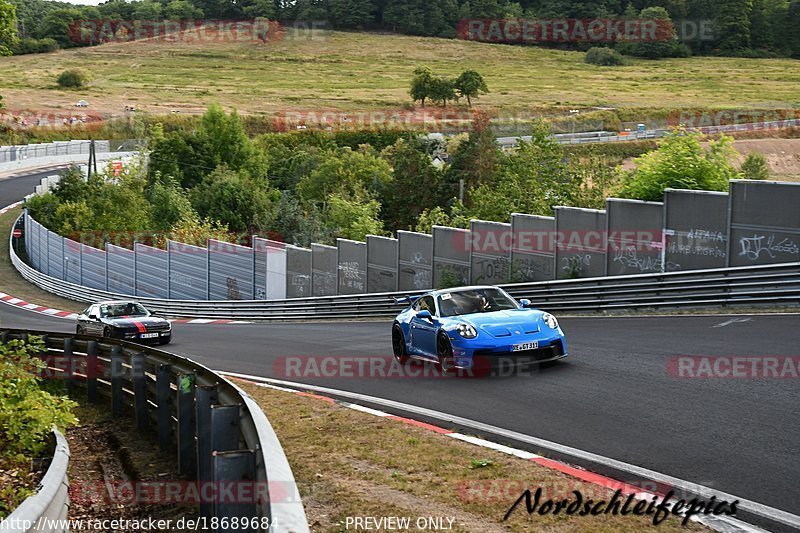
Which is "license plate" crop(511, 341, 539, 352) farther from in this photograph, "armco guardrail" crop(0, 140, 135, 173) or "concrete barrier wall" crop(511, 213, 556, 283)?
"armco guardrail" crop(0, 140, 135, 173)

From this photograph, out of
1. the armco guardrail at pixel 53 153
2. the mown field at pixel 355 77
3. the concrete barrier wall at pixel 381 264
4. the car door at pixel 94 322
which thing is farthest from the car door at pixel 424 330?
the mown field at pixel 355 77

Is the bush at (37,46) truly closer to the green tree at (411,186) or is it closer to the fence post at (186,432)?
the green tree at (411,186)

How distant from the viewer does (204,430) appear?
9.85 meters

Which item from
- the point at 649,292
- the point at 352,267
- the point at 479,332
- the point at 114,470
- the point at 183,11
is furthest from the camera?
the point at 183,11

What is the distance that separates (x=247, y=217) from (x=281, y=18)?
12122cm

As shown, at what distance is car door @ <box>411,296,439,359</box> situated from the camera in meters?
15.8

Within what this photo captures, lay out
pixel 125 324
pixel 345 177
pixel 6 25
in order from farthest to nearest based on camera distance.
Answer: pixel 345 177 < pixel 125 324 < pixel 6 25

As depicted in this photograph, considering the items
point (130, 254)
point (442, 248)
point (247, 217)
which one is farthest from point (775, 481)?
point (247, 217)

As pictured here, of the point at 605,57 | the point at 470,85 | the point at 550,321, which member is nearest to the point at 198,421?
the point at 550,321

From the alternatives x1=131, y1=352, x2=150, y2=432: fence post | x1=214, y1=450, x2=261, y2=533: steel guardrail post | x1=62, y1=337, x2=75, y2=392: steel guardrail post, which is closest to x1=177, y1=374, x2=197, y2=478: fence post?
x1=131, y1=352, x2=150, y2=432: fence post

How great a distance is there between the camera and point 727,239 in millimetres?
21109

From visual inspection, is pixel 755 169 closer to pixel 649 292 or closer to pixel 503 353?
pixel 649 292

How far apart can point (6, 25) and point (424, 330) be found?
7.43m

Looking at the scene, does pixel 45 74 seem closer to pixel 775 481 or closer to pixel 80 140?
pixel 80 140
